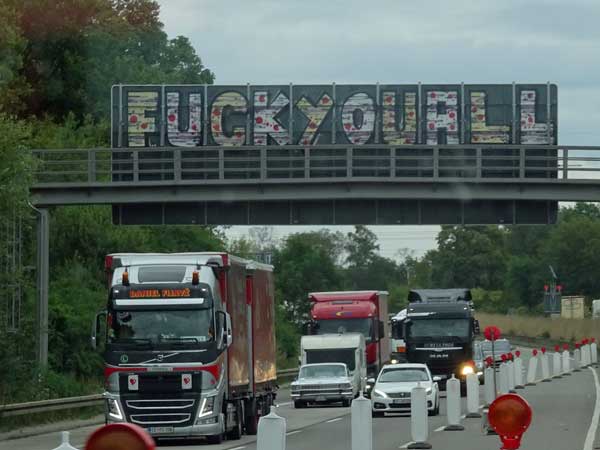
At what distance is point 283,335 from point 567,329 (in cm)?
3999

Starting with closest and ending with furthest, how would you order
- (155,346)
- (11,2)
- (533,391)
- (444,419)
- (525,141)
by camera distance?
(155,346)
(444,419)
(533,391)
(525,141)
(11,2)

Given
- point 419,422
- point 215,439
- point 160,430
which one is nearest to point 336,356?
point 215,439

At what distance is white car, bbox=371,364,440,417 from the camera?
38.2 meters

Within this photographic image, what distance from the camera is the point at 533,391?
50938mm

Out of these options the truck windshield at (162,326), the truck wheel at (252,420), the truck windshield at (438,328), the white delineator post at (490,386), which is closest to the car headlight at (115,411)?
the truck windshield at (162,326)

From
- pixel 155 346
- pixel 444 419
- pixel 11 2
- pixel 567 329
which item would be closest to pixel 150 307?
pixel 155 346

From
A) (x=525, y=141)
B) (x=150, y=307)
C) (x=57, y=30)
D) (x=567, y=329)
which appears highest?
(x=57, y=30)

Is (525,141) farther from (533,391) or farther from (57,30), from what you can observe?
(57,30)

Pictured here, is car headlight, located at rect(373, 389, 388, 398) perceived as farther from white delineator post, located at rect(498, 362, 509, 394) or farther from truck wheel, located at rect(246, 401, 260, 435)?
truck wheel, located at rect(246, 401, 260, 435)

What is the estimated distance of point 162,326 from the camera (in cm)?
2711

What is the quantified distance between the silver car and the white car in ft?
14.1

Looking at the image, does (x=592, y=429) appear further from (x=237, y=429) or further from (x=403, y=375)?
(x=403, y=375)

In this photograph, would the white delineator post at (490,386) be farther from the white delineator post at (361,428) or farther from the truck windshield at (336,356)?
the truck windshield at (336,356)

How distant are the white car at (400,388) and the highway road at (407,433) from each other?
16.3 inches
